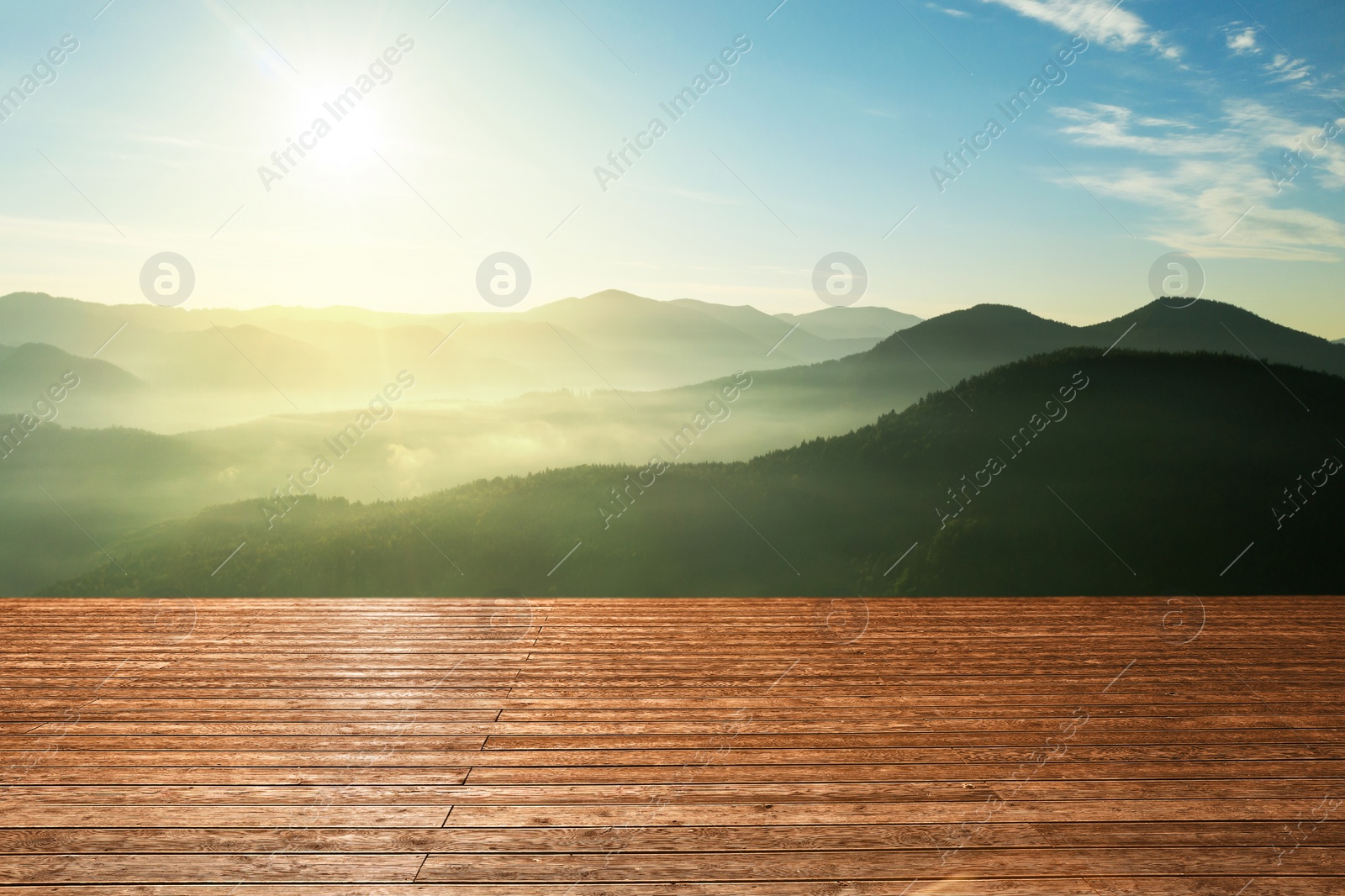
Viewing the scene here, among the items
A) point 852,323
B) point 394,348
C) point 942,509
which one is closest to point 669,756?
point 942,509

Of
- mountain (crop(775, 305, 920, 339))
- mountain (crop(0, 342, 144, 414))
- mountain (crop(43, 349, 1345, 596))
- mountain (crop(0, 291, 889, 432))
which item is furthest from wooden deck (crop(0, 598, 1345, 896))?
mountain (crop(0, 342, 144, 414))

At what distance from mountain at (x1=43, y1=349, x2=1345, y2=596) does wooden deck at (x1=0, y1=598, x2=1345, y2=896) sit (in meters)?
6.16

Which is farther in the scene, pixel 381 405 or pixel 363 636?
pixel 381 405

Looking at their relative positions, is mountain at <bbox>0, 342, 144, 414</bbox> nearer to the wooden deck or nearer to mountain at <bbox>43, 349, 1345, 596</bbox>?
mountain at <bbox>43, 349, 1345, 596</bbox>

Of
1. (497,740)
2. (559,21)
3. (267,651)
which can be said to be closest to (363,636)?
(267,651)

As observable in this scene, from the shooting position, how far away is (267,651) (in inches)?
142

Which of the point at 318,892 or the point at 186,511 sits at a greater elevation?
the point at 186,511

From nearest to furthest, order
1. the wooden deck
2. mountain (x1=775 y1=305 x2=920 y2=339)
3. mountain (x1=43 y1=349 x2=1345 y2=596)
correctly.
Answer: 1. the wooden deck
2. mountain (x1=43 y1=349 x2=1345 y2=596)
3. mountain (x1=775 y1=305 x2=920 y2=339)

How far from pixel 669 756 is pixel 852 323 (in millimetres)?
11022

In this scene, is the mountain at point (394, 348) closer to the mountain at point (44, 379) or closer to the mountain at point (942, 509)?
the mountain at point (44, 379)

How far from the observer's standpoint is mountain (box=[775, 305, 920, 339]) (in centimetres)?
1217

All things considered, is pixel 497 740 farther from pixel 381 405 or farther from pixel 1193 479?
pixel 1193 479

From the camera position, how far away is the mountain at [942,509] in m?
9.81

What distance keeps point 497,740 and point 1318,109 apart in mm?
8748
